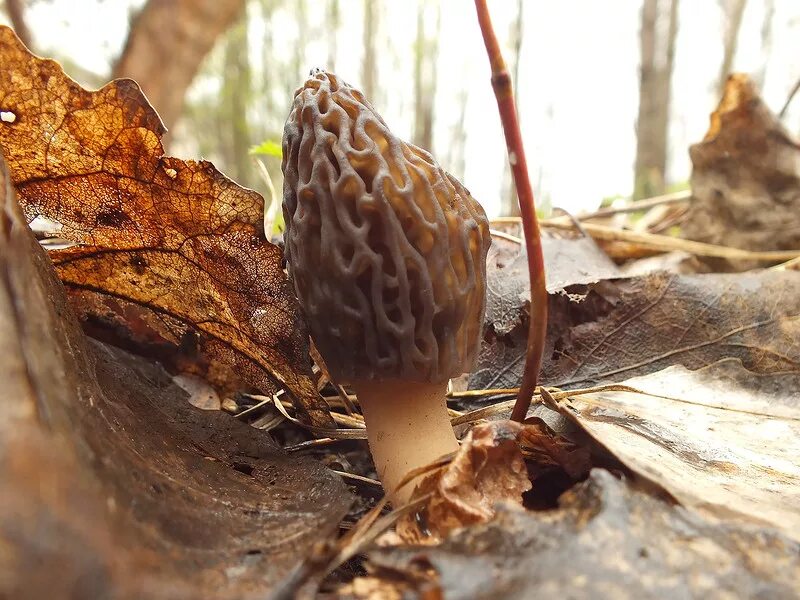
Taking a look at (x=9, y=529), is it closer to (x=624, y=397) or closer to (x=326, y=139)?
(x=326, y=139)

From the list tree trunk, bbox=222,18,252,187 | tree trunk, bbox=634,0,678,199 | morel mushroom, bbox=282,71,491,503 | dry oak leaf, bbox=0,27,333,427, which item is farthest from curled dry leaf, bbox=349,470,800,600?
tree trunk, bbox=222,18,252,187

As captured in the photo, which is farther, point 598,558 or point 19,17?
point 19,17

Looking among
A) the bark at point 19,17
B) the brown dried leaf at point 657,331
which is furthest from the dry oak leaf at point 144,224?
the bark at point 19,17

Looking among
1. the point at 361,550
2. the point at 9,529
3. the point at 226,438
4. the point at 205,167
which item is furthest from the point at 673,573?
the point at 205,167

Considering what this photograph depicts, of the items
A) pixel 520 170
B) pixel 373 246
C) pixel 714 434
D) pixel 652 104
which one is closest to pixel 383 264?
pixel 373 246

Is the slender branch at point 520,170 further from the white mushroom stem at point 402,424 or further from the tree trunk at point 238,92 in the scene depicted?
the tree trunk at point 238,92

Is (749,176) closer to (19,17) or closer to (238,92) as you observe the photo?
→ (19,17)
